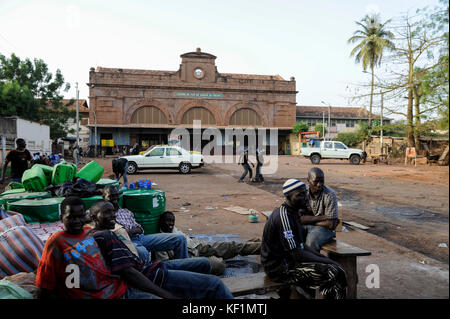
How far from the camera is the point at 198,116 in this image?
131ft

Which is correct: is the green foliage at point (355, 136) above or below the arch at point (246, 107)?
below

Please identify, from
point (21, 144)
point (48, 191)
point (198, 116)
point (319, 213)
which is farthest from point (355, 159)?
point (48, 191)

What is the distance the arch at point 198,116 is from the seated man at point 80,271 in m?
37.8

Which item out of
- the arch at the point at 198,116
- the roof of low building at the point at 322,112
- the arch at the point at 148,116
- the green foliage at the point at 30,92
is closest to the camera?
the green foliage at the point at 30,92

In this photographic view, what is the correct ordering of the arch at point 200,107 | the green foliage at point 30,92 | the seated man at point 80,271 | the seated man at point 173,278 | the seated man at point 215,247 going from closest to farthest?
the seated man at point 80,271, the seated man at point 173,278, the seated man at point 215,247, the green foliage at point 30,92, the arch at point 200,107

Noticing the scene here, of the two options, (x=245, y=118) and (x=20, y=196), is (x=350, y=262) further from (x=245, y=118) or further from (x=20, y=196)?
(x=245, y=118)

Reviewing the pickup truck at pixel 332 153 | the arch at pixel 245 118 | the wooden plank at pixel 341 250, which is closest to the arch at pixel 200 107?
the arch at pixel 245 118

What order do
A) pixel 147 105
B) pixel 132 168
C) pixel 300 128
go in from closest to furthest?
pixel 132 168
pixel 147 105
pixel 300 128

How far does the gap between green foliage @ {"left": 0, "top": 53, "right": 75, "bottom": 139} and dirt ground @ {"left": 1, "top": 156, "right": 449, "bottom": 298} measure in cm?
1830

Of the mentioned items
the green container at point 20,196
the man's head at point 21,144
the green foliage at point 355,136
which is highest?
the green foliage at point 355,136

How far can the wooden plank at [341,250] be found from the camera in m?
3.09

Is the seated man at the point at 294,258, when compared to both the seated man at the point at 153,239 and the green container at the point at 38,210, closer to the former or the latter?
the seated man at the point at 153,239

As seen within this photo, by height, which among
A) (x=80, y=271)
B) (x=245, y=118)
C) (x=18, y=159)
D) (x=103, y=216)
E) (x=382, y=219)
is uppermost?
(x=245, y=118)
